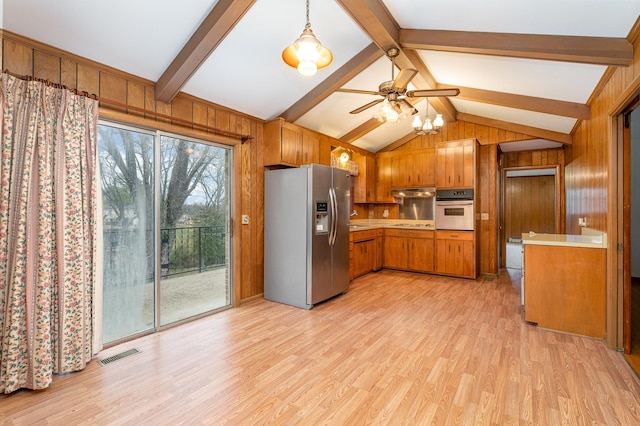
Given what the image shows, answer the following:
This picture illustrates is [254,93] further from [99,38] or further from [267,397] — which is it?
[267,397]

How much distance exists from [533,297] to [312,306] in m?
2.54

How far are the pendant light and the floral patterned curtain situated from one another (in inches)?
73.6

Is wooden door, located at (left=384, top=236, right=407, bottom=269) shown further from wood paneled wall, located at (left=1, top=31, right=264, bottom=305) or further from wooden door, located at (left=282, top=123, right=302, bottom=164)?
wood paneled wall, located at (left=1, top=31, right=264, bottom=305)

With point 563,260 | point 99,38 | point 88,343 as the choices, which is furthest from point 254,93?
→ point 563,260

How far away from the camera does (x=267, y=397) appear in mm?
2043

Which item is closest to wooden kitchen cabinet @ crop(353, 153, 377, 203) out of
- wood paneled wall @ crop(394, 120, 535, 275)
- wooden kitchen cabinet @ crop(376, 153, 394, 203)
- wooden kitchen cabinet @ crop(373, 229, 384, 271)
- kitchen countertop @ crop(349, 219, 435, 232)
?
wooden kitchen cabinet @ crop(376, 153, 394, 203)

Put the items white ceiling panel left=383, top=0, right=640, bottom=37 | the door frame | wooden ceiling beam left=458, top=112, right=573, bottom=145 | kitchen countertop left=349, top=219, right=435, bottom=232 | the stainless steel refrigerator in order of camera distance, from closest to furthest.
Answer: white ceiling panel left=383, top=0, right=640, bottom=37
the door frame
the stainless steel refrigerator
wooden ceiling beam left=458, top=112, right=573, bottom=145
kitchen countertop left=349, top=219, right=435, bottom=232

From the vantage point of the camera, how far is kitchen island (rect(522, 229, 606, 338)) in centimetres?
295

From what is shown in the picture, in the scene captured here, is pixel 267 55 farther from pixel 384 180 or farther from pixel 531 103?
pixel 384 180

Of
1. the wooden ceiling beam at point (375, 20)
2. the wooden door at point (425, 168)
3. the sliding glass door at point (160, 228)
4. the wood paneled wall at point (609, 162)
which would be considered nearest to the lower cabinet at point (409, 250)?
the wooden door at point (425, 168)

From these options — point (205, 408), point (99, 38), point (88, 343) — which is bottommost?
point (205, 408)

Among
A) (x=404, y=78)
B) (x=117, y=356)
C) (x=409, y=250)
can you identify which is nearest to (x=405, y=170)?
(x=409, y=250)

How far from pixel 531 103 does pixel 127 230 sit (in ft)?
16.3

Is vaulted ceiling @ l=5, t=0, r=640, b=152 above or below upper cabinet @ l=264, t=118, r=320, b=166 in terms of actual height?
above
